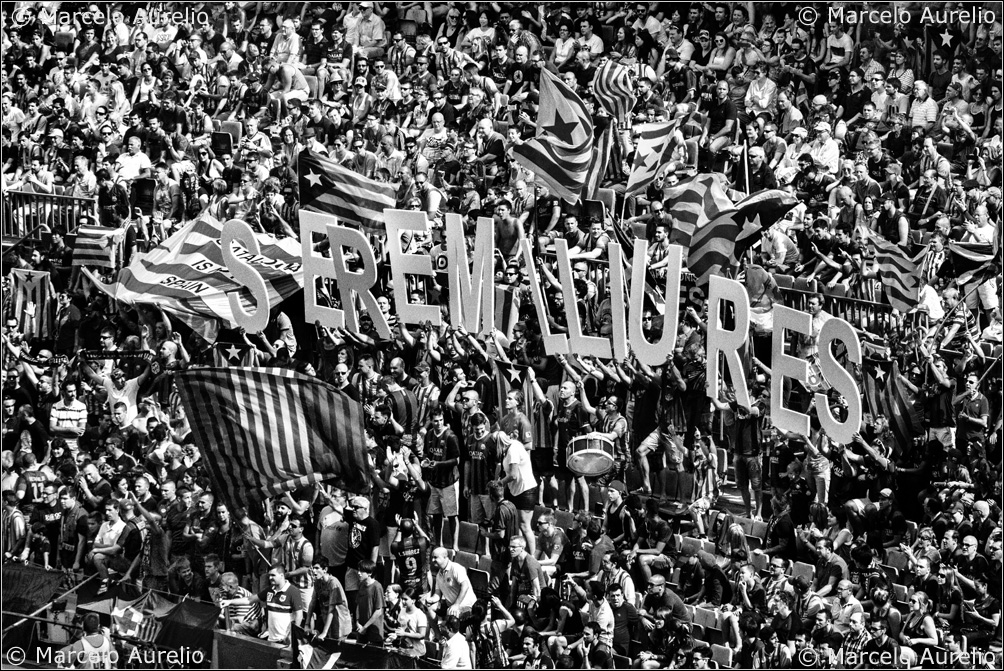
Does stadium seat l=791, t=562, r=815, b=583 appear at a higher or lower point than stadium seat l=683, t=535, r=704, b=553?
lower

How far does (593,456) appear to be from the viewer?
75.4 ft

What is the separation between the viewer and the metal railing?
2638 centimetres

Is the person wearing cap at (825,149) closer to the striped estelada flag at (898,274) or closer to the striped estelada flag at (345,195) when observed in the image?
the striped estelada flag at (898,274)

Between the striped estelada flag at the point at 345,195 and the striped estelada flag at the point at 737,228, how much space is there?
3.83 m

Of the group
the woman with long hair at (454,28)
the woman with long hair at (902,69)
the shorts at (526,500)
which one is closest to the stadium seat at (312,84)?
the woman with long hair at (454,28)

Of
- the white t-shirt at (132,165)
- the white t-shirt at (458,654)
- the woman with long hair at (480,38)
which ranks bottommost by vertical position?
the white t-shirt at (458,654)

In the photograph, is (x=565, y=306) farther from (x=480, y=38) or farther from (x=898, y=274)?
(x=480, y=38)

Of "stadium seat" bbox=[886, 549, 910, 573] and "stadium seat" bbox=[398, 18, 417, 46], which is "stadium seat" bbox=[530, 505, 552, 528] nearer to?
"stadium seat" bbox=[886, 549, 910, 573]

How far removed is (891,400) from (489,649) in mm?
4825

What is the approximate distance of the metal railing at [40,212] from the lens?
2638 centimetres

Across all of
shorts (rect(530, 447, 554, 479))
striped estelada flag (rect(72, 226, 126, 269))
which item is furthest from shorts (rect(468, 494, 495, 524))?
striped estelada flag (rect(72, 226, 126, 269))

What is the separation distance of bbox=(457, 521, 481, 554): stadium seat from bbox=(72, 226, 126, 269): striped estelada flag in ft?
19.0

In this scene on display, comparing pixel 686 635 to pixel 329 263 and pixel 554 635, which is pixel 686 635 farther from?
pixel 329 263

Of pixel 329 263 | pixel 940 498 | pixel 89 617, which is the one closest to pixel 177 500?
pixel 89 617
